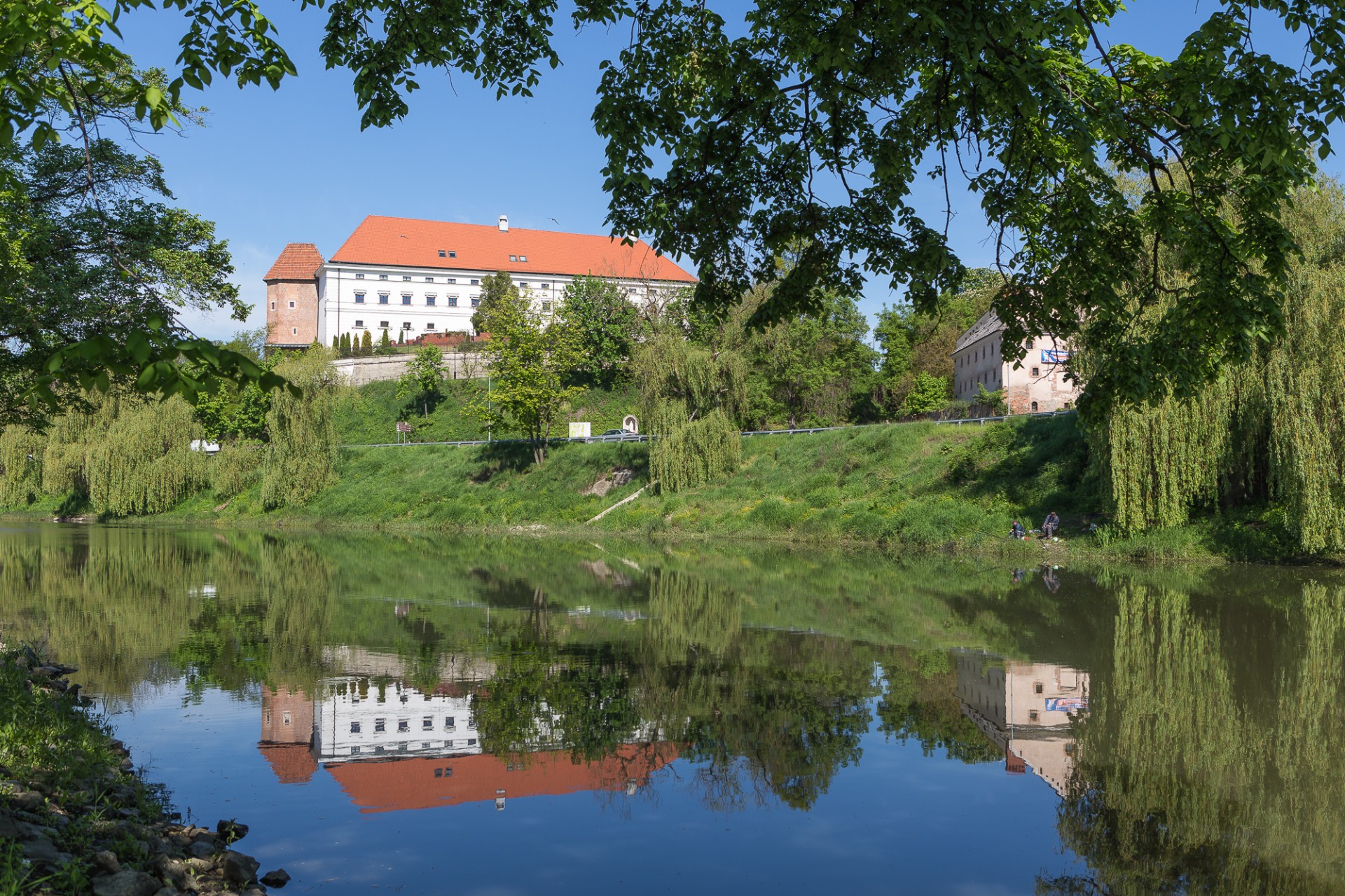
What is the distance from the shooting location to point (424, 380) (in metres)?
62.6

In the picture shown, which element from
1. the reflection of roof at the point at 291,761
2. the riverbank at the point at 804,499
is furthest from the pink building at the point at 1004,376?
the reflection of roof at the point at 291,761

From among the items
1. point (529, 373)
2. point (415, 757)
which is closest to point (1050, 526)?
point (415, 757)

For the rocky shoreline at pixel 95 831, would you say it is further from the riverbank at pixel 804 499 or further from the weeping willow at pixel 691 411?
the weeping willow at pixel 691 411

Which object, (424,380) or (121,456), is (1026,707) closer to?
(121,456)

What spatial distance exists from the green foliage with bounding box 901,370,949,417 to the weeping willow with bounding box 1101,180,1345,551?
26638 millimetres

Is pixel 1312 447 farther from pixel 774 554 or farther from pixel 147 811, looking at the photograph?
pixel 147 811

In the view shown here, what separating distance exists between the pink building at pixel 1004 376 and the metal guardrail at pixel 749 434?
142 inches

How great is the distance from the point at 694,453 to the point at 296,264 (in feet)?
177

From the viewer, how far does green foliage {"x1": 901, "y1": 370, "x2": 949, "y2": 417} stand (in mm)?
53438

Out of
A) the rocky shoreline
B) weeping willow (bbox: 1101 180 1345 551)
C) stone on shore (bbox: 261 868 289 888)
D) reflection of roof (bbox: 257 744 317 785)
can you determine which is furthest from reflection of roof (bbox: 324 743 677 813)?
weeping willow (bbox: 1101 180 1345 551)

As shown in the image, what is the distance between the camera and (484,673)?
480 inches

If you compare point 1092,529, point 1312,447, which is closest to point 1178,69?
point 1312,447

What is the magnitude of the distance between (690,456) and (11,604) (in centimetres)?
2619

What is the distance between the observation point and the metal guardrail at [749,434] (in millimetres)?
38531
